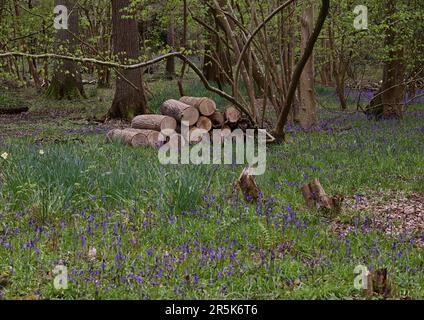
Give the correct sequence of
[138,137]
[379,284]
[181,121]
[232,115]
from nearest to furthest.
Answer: [379,284] → [138,137] → [181,121] → [232,115]

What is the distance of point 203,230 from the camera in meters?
5.38

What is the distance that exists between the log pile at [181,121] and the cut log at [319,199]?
18.0 ft

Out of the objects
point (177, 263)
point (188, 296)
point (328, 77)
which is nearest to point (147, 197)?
point (177, 263)

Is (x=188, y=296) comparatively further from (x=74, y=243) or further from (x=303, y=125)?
(x=303, y=125)

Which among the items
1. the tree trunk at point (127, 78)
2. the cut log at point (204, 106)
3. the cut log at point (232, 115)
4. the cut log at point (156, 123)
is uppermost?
the tree trunk at point (127, 78)

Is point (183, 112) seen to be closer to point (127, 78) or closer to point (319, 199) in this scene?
point (127, 78)

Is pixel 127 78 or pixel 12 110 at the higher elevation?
pixel 127 78

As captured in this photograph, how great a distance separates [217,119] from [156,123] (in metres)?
1.52

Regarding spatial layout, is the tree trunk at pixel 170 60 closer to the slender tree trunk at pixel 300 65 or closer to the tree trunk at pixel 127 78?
the tree trunk at pixel 127 78

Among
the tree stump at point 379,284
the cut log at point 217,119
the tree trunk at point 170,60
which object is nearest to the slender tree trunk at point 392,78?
the cut log at point 217,119

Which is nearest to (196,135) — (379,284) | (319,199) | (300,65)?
(300,65)

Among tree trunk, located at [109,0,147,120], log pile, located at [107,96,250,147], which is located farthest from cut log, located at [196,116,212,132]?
tree trunk, located at [109,0,147,120]

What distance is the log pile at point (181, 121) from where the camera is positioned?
1164 cm
